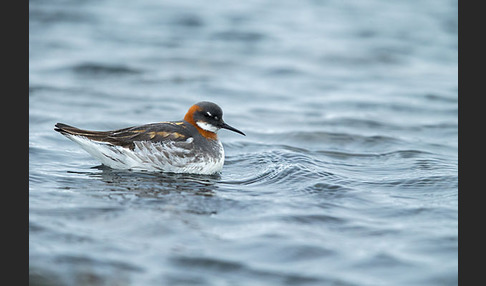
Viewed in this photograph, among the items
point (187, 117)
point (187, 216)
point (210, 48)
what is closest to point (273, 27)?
point (210, 48)

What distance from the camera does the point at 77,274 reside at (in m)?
5.81

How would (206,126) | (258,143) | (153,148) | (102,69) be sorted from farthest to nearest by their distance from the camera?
(102,69) < (258,143) < (206,126) < (153,148)

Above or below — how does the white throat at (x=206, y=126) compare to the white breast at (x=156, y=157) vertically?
above

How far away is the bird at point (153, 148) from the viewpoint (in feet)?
29.2

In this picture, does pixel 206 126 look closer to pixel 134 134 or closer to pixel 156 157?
pixel 156 157

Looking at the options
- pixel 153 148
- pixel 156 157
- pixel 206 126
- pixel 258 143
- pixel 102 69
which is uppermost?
pixel 102 69

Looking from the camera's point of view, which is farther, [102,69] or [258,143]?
[102,69]

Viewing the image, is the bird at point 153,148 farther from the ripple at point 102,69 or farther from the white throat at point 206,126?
the ripple at point 102,69

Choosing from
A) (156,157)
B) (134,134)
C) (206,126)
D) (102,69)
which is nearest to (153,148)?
(156,157)

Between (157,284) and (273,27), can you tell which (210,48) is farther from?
(157,284)

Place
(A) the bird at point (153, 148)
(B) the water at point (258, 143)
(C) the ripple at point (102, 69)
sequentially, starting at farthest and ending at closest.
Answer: (C) the ripple at point (102, 69) → (A) the bird at point (153, 148) → (B) the water at point (258, 143)

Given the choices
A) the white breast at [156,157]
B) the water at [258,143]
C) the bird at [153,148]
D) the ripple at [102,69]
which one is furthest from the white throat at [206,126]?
the ripple at [102,69]

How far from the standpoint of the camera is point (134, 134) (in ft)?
29.8

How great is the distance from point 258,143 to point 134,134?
2.42m
